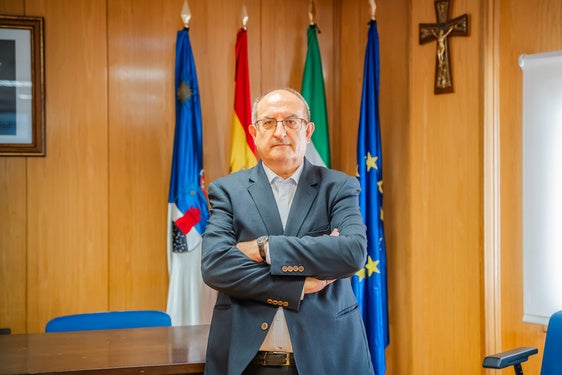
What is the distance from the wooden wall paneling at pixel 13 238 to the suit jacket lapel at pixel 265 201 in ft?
7.08

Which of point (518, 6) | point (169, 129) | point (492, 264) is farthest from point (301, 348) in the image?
point (169, 129)

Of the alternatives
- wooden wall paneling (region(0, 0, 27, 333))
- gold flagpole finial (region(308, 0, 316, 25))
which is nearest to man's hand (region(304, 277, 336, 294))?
wooden wall paneling (region(0, 0, 27, 333))

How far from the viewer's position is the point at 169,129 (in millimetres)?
3996

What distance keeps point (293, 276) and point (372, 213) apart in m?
1.78

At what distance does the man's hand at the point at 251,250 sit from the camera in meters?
1.95

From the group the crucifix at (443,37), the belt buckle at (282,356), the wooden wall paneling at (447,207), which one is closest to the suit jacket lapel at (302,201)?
the belt buckle at (282,356)

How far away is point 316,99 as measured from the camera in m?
4.01

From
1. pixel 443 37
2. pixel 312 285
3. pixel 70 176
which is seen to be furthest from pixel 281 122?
pixel 70 176

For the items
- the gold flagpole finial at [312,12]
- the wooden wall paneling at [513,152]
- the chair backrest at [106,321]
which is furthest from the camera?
the gold flagpole finial at [312,12]

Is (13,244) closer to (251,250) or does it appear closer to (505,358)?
(251,250)

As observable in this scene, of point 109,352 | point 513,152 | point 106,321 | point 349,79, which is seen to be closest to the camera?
point 109,352

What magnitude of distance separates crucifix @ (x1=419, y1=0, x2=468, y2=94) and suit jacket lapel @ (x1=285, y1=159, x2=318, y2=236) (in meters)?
1.51

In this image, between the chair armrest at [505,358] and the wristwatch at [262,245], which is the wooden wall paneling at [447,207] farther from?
the wristwatch at [262,245]

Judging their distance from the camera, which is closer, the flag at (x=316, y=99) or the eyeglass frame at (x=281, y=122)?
the eyeglass frame at (x=281, y=122)
